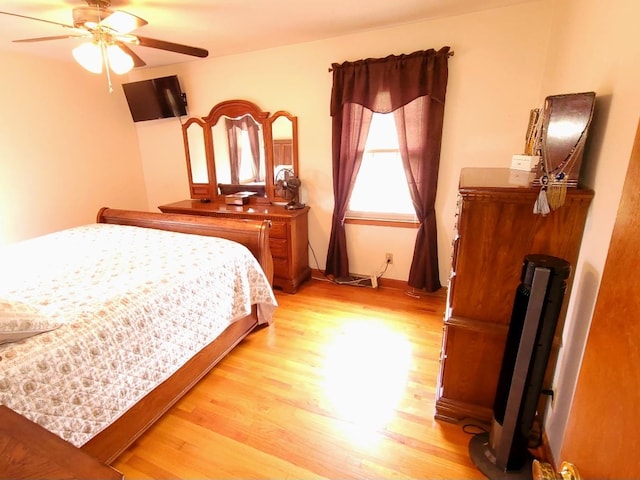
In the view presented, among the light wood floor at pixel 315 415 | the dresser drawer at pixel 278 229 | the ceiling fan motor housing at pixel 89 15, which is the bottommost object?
the light wood floor at pixel 315 415

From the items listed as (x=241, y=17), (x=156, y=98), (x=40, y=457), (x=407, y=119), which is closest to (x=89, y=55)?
(x=241, y=17)

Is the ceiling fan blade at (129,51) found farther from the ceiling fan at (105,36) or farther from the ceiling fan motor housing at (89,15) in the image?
the ceiling fan motor housing at (89,15)

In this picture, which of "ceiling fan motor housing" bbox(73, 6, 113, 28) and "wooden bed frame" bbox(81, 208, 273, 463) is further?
"ceiling fan motor housing" bbox(73, 6, 113, 28)

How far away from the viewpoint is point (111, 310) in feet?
4.49

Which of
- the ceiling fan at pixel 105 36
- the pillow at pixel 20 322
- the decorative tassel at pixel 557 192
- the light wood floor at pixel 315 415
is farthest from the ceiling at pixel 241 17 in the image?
the light wood floor at pixel 315 415

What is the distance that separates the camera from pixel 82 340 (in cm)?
122

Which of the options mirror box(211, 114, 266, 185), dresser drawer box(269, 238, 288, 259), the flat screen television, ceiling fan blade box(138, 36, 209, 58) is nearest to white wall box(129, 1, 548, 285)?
the flat screen television

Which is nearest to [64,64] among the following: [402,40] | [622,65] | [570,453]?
[402,40]

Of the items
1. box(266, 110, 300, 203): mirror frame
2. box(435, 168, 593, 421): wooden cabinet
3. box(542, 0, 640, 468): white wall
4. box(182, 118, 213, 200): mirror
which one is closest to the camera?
box(542, 0, 640, 468): white wall

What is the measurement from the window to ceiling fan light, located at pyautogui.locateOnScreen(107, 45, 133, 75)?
1943mm

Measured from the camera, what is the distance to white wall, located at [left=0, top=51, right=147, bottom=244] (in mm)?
2920

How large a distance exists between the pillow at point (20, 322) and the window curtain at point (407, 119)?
7.86ft

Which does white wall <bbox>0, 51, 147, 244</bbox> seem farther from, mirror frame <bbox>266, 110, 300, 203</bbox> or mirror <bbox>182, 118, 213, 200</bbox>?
mirror frame <bbox>266, 110, 300, 203</bbox>

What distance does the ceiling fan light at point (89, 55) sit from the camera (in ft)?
6.05
